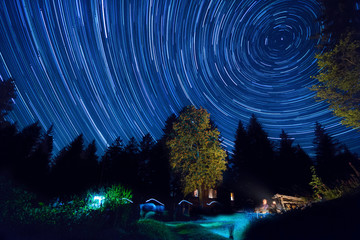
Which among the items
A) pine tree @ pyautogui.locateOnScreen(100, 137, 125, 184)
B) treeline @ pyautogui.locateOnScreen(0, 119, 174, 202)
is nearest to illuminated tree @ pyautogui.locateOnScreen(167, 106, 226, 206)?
treeline @ pyautogui.locateOnScreen(0, 119, 174, 202)

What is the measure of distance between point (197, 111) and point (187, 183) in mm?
8524

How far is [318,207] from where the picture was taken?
5262 mm

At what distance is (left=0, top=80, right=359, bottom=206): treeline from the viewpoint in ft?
90.4

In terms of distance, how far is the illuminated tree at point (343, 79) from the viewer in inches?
441

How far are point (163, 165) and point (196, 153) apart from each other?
1203 cm

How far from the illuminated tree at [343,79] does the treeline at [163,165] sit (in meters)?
17.2

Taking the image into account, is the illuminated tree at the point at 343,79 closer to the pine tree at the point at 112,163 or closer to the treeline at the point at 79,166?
the treeline at the point at 79,166

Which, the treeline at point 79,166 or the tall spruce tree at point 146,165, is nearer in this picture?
the treeline at point 79,166

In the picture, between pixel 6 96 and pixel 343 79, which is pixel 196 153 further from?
pixel 6 96

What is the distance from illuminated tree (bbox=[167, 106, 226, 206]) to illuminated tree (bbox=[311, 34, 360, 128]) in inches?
416

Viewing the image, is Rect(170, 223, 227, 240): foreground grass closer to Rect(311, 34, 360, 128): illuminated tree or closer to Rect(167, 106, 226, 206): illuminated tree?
Rect(167, 106, 226, 206): illuminated tree

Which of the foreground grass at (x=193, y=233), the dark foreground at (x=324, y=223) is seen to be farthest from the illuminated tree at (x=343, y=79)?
the foreground grass at (x=193, y=233)

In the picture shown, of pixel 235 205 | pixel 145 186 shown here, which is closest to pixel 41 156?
pixel 145 186

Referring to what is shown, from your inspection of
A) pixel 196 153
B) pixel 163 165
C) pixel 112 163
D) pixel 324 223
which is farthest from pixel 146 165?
pixel 324 223
